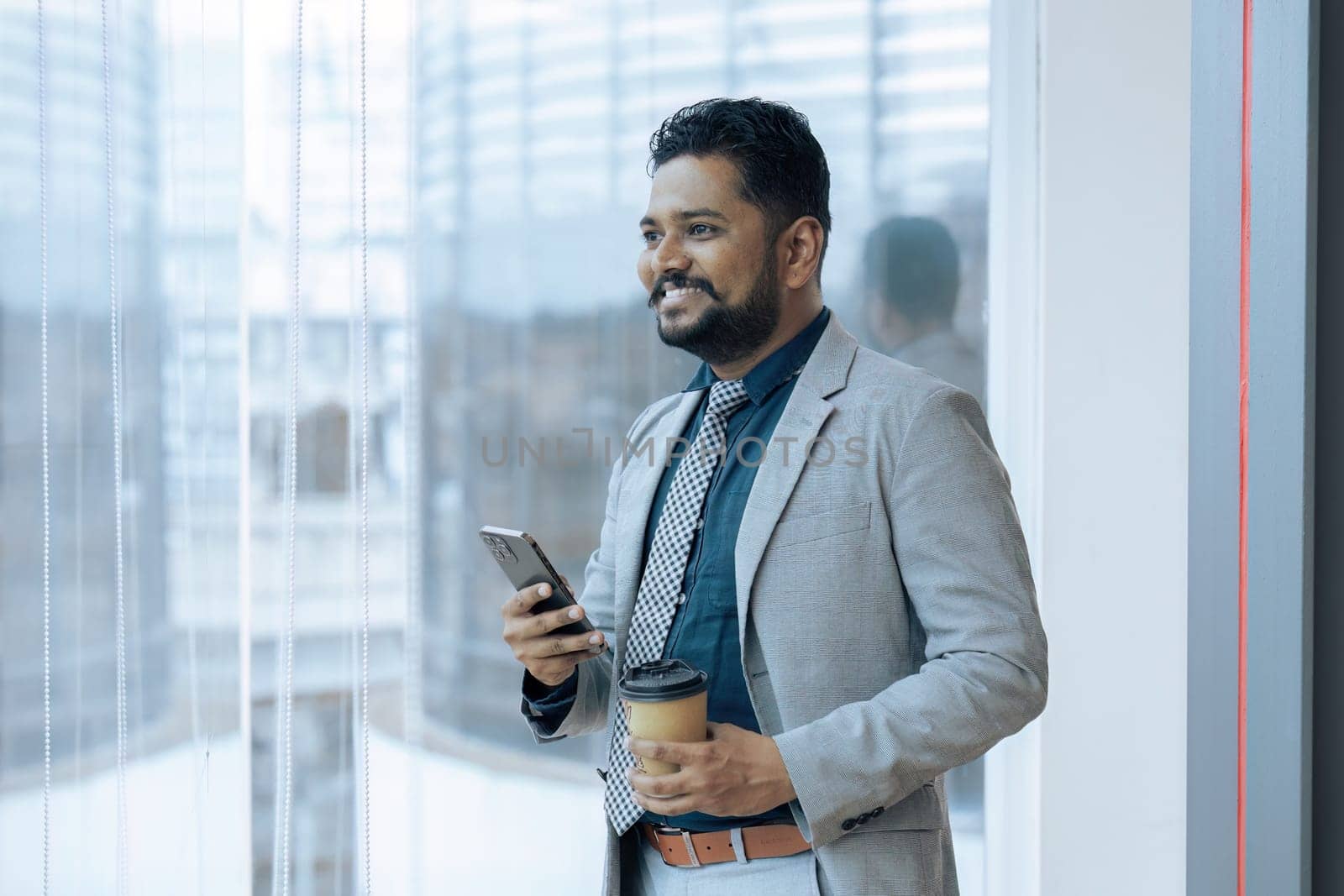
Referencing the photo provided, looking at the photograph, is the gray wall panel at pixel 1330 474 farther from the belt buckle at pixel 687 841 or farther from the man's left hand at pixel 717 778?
the belt buckle at pixel 687 841

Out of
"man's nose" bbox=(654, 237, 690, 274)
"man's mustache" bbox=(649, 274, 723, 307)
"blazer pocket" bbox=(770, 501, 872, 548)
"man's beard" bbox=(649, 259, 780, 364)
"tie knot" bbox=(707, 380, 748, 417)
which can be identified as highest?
"man's nose" bbox=(654, 237, 690, 274)

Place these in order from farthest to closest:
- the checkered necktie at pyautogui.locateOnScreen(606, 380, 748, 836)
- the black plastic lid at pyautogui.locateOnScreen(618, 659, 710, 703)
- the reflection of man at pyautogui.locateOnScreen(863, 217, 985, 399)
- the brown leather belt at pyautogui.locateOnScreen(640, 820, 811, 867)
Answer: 1. the reflection of man at pyautogui.locateOnScreen(863, 217, 985, 399)
2. the checkered necktie at pyautogui.locateOnScreen(606, 380, 748, 836)
3. the brown leather belt at pyautogui.locateOnScreen(640, 820, 811, 867)
4. the black plastic lid at pyautogui.locateOnScreen(618, 659, 710, 703)

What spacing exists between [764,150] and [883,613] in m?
0.56

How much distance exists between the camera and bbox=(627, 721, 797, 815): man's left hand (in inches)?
42.7

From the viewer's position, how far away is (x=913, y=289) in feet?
7.60

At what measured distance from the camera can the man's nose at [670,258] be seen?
1339 mm

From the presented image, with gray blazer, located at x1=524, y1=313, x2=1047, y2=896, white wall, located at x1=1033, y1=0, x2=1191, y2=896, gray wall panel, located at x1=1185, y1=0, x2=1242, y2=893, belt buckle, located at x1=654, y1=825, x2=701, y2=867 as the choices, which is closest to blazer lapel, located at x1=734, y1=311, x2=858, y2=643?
gray blazer, located at x1=524, y1=313, x2=1047, y2=896

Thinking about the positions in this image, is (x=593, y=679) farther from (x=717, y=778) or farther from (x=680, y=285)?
(x=680, y=285)

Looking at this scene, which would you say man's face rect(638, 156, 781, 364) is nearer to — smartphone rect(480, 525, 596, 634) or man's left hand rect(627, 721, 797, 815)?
smartphone rect(480, 525, 596, 634)

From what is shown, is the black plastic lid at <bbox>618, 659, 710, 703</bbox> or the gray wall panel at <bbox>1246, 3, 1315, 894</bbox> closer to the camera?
the gray wall panel at <bbox>1246, 3, 1315, 894</bbox>

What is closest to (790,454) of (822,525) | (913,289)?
(822,525)

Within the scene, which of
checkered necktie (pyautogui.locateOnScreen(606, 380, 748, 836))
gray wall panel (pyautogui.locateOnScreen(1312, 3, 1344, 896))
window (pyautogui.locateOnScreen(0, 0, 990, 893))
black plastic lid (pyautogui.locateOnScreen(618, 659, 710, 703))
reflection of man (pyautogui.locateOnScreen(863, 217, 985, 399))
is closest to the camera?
gray wall panel (pyautogui.locateOnScreen(1312, 3, 1344, 896))

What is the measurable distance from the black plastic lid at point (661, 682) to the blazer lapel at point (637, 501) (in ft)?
0.72

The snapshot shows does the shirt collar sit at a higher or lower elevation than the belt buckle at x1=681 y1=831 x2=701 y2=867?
higher
